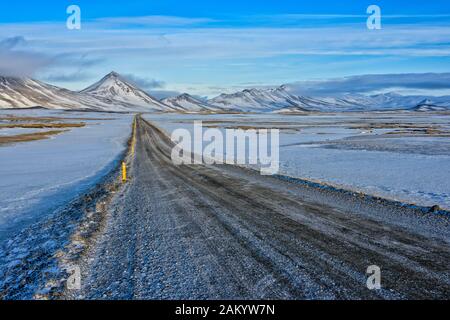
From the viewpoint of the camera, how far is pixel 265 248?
28.9 ft

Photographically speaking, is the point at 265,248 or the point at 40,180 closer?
the point at 265,248

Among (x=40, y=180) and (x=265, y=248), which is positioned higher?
(x=40, y=180)

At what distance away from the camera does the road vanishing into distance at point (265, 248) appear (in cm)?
681

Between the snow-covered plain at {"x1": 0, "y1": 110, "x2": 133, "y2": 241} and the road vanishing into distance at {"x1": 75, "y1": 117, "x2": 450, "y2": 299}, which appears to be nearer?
the road vanishing into distance at {"x1": 75, "y1": 117, "x2": 450, "y2": 299}

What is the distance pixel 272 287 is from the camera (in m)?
6.79

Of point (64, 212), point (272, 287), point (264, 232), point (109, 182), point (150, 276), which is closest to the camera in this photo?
point (272, 287)

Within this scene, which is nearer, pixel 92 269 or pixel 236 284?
pixel 236 284

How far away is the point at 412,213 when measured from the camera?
39.6 feet

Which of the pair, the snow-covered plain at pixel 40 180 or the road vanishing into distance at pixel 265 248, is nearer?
the road vanishing into distance at pixel 265 248

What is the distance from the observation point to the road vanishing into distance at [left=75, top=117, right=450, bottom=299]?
22.3ft

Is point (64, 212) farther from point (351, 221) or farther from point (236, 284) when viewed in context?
point (351, 221)

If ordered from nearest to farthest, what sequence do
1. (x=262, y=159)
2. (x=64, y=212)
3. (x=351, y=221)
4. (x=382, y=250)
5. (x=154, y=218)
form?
(x=382, y=250) → (x=351, y=221) → (x=154, y=218) → (x=64, y=212) → (x=262, y=159)
